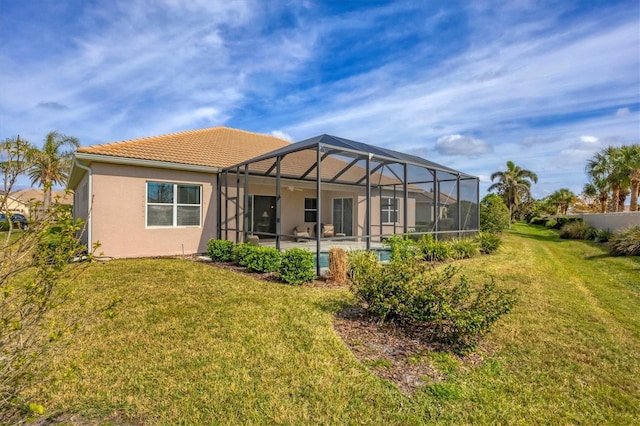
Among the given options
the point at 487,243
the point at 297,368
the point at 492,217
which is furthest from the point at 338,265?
the point at 492,217

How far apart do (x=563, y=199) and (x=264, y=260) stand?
45.4 meters

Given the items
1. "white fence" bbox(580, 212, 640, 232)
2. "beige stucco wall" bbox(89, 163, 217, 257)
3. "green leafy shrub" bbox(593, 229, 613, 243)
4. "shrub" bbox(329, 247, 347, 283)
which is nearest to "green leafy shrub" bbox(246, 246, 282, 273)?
"shrub" bbox(329, 247, 347, 283)

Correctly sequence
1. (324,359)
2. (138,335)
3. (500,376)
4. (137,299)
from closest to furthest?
(500,376) → (324,359) → (138,335) → (137,299)

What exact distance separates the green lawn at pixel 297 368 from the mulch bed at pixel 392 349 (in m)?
0.13

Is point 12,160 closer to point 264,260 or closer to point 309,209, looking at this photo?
point 264,260

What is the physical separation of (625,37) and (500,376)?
34.0 feet

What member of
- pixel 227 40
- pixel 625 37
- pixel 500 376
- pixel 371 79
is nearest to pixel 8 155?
pixel 500 376

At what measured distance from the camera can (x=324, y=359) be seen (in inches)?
146

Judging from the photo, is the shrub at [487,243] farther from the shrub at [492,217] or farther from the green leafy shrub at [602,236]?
the green leafy shrub at [602,236]

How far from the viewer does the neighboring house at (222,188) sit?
31.9ft

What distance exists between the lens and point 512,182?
3578 cm

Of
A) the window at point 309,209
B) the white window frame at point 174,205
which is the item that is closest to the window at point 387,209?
the window at point 309,209

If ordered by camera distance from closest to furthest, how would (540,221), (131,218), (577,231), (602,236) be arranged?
(131,218), (602,236), (577,231), (540,221)

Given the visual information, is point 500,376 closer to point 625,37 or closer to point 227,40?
point 625,37
